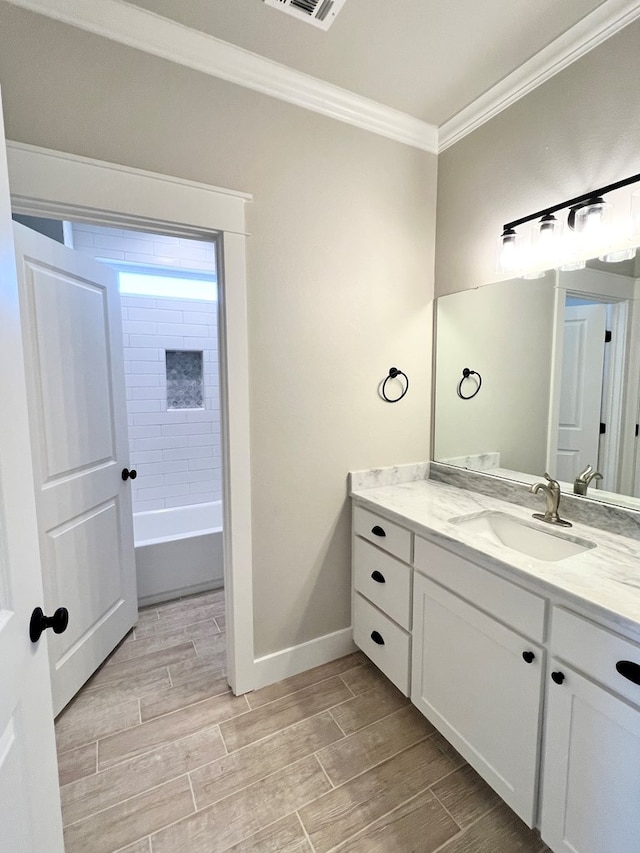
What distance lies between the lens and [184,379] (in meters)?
3.34

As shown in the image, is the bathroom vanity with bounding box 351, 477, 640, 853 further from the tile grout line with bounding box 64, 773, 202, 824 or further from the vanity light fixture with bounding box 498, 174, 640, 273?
the vanity light fixture with bounding box 498, 174, 640, 273

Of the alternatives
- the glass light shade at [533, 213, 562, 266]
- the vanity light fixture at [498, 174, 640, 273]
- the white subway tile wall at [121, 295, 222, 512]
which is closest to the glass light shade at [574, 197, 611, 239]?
the vanity light fixture at [498, 174, 640, 273]

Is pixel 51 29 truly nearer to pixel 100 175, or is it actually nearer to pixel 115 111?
pixel 115 111

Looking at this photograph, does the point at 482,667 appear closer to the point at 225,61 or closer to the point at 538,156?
the point at 538,156

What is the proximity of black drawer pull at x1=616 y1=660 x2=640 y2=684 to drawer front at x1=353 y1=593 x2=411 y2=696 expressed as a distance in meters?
0.83

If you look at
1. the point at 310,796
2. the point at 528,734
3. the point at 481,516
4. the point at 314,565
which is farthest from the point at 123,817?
the point at 481,516

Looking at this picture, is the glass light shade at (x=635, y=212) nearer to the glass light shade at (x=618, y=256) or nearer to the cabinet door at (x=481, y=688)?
the glass light shade at (x=618, y=256)

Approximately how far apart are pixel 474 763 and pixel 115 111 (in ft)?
8.34

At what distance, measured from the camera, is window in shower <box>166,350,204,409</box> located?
10.8 feet

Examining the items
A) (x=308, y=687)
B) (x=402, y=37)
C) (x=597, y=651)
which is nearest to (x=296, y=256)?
(x=402, y=37)

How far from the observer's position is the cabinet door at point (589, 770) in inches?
35.3

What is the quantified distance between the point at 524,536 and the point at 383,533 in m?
0.56

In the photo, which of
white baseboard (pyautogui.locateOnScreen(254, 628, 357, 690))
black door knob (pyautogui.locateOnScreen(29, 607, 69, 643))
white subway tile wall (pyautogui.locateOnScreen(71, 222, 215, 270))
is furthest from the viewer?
white subway tile wall (pyautogui.locateOnScreen(71, 222, 215, 270))

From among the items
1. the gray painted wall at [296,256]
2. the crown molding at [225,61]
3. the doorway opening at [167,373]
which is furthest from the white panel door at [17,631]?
the doorway opening at [167,373]
